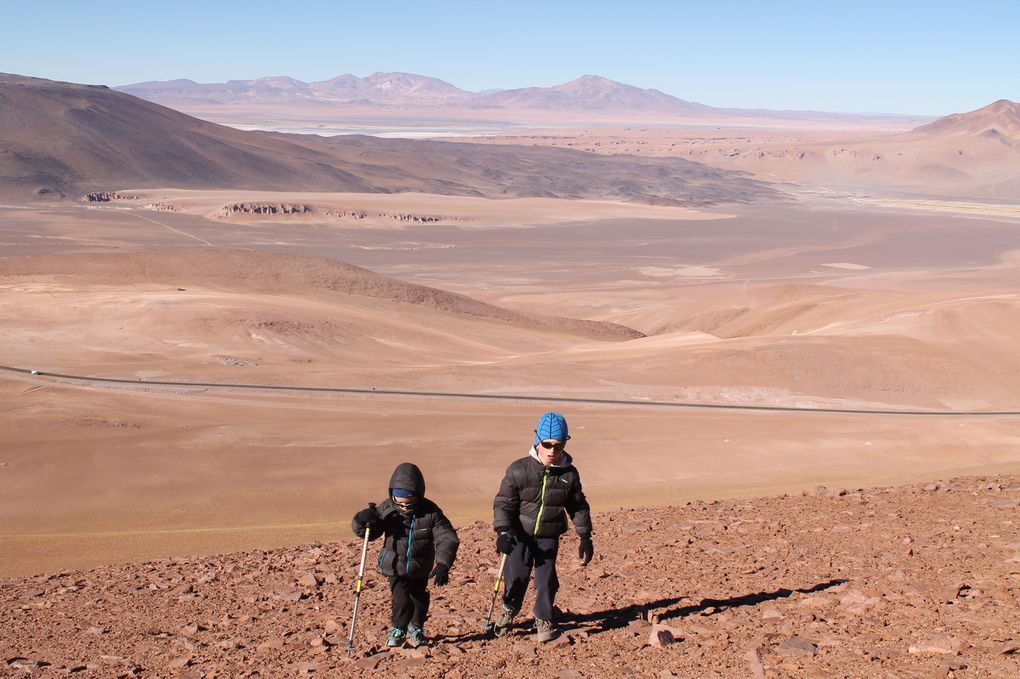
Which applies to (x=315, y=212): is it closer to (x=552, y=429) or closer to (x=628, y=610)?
(x=628, y=610)

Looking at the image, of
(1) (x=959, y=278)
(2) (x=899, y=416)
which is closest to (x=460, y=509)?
(2) (x=899, y=416)

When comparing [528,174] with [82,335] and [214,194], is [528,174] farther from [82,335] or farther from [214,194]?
[82,335]

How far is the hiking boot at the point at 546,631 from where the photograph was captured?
6133 mm

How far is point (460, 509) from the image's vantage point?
12.6m

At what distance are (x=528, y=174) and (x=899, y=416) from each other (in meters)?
116

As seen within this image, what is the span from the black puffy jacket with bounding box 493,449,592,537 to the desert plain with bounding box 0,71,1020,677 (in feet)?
2.29

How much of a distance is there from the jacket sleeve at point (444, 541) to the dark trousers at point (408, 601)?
29 cm

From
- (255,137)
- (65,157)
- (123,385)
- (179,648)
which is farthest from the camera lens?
(255,137)

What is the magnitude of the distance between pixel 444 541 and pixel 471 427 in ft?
37.4

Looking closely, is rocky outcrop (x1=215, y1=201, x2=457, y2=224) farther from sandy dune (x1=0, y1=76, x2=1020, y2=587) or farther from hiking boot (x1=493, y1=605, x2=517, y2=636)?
hiking boot (x1=493, y1=605, x2=517, y2=636)

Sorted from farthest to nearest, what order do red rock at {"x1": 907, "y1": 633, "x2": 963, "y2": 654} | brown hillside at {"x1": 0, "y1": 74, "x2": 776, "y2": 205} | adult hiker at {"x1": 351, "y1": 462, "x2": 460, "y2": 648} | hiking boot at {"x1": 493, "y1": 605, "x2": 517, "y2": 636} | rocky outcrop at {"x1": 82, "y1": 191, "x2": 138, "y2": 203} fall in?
brown hillside at {"x1": 0, "y1": 74, "x2": 776, "y2": 205} < rocky outcrop at {"x1": 82, "y1": 191, "x2": 138, "y2": 203} < hiking boot at {"x1": 493, "y1": 605, "x2": 517, "y2": 636} < adult hiker at {"x1": 351, "y1": 462, "x2": 460, "y2": 648} < red rock at {"x1": 907, "y1": 633, "x2": 963, "y2": 654}

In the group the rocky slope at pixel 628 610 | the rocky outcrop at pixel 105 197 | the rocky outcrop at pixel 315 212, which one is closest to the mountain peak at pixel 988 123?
the rocky outcrop at pixel 315 212

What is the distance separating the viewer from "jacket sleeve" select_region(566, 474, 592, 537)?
241 inches

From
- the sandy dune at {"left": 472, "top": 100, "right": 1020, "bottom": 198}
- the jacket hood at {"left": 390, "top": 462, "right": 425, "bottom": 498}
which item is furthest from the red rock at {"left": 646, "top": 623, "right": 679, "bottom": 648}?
the sandy dune at {"left": 472, "top": 100, "right": 1020, "bottom": 198}
